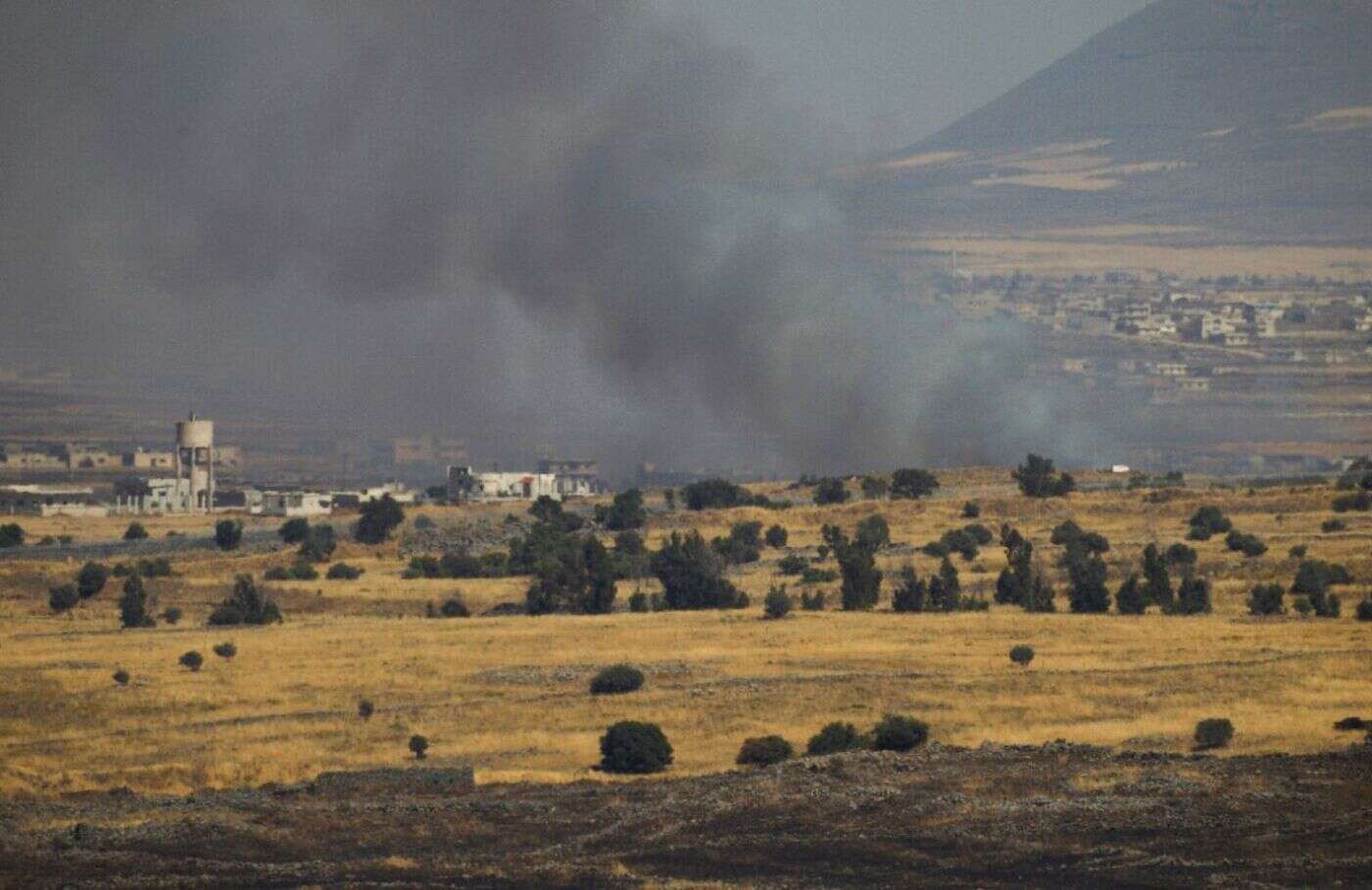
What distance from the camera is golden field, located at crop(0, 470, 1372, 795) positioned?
53156 mm

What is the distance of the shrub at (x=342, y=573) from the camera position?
88.2 meters

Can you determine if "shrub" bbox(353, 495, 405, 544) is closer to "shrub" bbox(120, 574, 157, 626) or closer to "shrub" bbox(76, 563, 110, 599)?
"shrub" bbox(76, 563, 110, 599)

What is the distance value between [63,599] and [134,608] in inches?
261

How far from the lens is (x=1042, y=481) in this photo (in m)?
107

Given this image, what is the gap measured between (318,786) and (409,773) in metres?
1.98

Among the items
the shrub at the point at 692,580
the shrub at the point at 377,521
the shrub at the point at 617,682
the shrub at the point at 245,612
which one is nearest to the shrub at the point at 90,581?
the shrub at the point at 245,612

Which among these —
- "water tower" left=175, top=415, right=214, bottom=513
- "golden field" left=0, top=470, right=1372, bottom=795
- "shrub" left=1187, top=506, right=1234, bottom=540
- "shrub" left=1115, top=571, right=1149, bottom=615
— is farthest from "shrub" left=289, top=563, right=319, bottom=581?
"water tower" left=175, top=415, right=214, bottom=513

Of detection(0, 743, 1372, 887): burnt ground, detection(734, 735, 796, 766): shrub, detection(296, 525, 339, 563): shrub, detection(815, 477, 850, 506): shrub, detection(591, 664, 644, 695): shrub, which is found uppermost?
detection(815, 477, 850, 506): shrub

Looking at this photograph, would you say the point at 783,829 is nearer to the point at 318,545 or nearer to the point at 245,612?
the point at 245,612

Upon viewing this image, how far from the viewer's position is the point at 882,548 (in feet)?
301

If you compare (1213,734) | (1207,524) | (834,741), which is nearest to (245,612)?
(834,741)

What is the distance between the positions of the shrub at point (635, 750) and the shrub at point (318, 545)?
43910 millimetres

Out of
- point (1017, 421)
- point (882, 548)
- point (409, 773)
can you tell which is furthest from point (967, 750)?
point (1017, 421)

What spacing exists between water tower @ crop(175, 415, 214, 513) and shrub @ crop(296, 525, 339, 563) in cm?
4138
